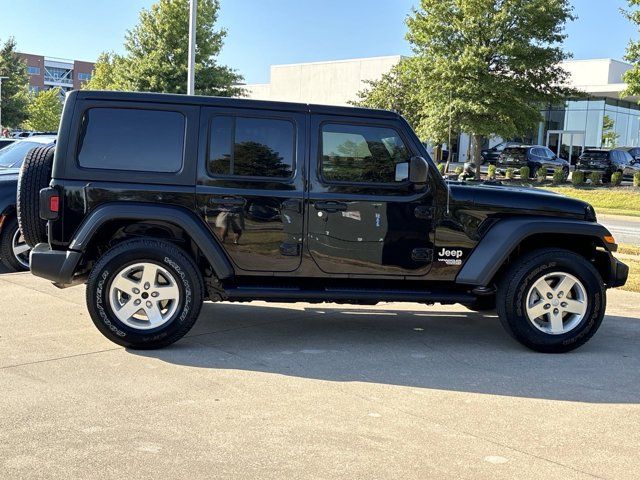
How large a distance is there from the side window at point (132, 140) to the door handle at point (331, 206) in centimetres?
116

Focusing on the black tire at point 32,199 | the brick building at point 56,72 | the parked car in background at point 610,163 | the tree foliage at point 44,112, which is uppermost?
the brick building at point 56,72

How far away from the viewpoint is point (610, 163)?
32.1 metres

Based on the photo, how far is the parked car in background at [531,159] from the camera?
34719 mm

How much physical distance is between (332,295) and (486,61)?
2693 centimetres

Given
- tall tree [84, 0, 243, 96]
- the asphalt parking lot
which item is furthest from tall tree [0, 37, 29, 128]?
the asphalt parking lot

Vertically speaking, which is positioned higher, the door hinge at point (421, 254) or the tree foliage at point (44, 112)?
the tree foliage at point (44, 112)

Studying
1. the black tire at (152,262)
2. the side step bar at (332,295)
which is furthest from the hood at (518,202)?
the black tire at (152,262)

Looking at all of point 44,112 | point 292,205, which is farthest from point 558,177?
point 44,112

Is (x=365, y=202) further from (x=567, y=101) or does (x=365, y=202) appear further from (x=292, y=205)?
(x=567, y=101)

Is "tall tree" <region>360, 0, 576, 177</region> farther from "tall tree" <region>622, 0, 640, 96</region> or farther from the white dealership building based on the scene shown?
the white dealership building

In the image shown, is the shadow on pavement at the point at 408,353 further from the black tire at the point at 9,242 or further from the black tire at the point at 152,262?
the black tire at the point at 9,242

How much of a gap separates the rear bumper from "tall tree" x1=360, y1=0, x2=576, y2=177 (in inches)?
999

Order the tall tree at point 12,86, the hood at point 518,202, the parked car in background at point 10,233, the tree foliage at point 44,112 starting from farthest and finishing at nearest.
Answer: the tree foliage at point 44,112, the tall tree at point 12,86, the parked car in background at point 10,233, the hood at point 518,202

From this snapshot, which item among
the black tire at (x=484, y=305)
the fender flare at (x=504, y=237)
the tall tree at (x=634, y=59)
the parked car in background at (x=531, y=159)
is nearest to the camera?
the fender flare at (x=504, y=237)
